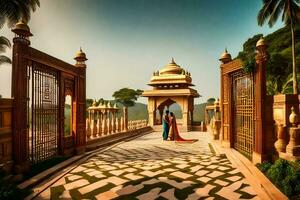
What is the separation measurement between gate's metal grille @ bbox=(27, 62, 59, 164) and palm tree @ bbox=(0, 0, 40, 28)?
5.78 metres

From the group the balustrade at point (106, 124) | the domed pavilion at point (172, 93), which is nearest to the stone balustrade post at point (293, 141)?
the balustrade at point (106, 124)

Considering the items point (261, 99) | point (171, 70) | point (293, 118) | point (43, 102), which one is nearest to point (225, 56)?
point (261, 99)

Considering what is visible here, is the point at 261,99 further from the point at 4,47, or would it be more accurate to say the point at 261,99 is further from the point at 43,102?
the point at 4,47

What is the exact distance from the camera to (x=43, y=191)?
5188 mm

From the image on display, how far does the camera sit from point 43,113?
7754 mm

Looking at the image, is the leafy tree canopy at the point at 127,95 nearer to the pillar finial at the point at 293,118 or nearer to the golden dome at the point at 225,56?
the golden dome at the point at 225,56

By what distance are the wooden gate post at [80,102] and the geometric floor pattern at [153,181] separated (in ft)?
5.86

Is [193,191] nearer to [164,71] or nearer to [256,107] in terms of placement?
[256,107]

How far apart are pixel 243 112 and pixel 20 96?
24.7ft

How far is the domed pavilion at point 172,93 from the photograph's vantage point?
76.7ft

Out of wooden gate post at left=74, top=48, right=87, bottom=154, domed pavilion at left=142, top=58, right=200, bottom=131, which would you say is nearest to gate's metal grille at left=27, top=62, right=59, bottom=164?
wooden gate post at left=74, top=48, right=87, bottom=154

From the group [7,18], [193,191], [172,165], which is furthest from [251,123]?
[7,18]

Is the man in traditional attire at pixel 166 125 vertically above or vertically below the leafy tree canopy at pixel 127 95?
below

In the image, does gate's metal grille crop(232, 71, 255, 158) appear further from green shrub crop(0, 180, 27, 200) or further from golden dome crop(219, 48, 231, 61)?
green shrub crop(0, 180, 27, 200)
